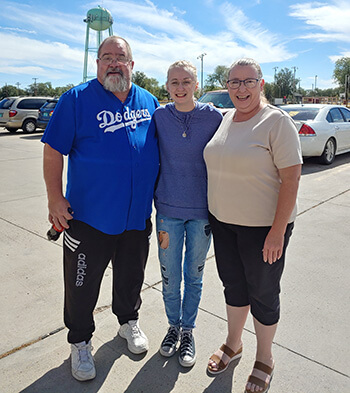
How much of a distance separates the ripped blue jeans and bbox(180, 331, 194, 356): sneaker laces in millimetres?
53

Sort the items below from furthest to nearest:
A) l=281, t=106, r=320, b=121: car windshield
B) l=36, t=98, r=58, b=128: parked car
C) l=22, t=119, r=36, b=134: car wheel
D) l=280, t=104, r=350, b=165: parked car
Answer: l=22, t=119, r=36, b=134: car wheel → l=36, t=98, r=58, b=128: parked car → l=281, t=106, r=320, b=121: car windshield → l=280, t=104, r=350, b=165: parked car

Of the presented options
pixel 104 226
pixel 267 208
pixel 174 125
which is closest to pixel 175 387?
pixel 104 226

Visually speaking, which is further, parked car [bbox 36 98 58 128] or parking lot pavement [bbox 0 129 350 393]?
parked car [bbox 36 98 58 128]

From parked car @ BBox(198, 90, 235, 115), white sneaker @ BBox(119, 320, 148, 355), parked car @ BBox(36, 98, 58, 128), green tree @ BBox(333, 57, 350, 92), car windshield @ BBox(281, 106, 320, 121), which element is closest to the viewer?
white sneaker @ BBox(119, 320, 148, 355)

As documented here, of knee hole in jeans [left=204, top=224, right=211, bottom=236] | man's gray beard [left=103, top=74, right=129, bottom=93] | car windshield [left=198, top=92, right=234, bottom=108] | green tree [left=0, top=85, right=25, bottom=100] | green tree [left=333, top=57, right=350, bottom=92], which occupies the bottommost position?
knee hole in jeans [left=204, top=224, right=211, bottom=236]

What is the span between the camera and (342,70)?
87.8m

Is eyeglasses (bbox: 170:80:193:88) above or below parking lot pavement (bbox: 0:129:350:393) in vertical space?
above

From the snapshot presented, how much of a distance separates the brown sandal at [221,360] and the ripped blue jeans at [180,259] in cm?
27

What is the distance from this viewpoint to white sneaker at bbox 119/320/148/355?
2.47m

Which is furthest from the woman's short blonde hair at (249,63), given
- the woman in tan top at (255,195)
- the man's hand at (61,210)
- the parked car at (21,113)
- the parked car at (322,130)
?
the parked car at (21,113)

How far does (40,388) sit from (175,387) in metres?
0.78

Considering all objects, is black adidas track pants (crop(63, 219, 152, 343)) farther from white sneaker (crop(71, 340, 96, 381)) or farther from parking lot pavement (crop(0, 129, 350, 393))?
parking lot pavement (crop(0, 129, 350, 393))

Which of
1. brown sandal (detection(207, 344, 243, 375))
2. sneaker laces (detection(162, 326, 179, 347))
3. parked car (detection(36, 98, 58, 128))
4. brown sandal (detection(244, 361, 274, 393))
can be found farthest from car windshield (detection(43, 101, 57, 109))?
brown sandal (detection(244, 361, 274, 393))

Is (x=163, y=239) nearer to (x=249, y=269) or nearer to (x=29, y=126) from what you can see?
(x=249, y=269)
